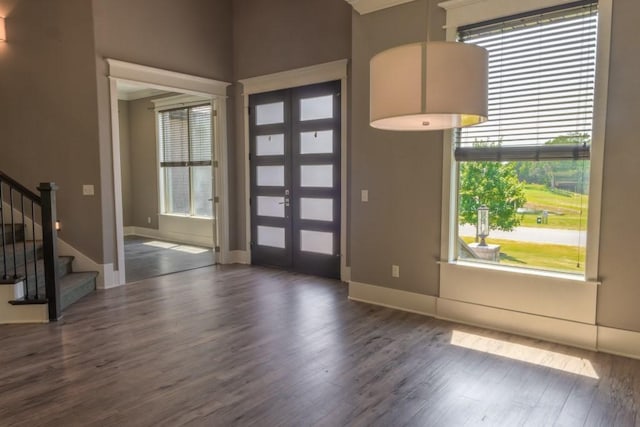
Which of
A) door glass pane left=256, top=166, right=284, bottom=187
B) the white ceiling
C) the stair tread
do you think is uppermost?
Answer: the white ceiling

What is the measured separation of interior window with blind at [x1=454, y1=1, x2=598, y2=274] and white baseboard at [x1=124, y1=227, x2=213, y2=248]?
17.8ft

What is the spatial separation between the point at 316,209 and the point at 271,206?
833mm

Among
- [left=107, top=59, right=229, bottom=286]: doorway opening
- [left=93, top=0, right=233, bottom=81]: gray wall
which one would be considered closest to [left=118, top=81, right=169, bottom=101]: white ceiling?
[left=107, top=59, right=229, bottom=286]: doorway opening

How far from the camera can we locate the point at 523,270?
144 inches

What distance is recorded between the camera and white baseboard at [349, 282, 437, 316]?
4137 mm

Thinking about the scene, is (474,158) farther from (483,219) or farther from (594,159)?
(594,159)

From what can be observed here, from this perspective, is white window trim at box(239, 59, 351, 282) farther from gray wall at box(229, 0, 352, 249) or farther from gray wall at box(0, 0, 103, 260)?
gray wall at box(0, 0, 103, 260)

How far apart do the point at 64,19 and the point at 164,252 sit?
3.84 metres

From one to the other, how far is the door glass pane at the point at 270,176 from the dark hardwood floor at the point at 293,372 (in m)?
2.18

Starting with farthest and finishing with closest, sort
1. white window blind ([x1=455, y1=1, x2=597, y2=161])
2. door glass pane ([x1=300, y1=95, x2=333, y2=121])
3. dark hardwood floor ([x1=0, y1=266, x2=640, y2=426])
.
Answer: door glass pane ([x1=300, y1=95, x2=333, y2=121]) < white window blind ([x1=455, y1=1, x2=597, y2=161]) < dark hardwood floor ([x1=0, y1=266, x2=640, y2=426])

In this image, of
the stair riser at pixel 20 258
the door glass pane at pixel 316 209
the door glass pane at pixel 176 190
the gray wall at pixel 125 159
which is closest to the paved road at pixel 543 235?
the door glass pane at pixel 316 209

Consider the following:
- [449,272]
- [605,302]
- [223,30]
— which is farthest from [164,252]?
[605,302]

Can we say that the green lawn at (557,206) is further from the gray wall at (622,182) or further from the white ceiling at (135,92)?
the white ceiling at (135,92)

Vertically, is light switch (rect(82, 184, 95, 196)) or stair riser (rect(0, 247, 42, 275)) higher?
light switch (rect(82, 184, 95, 196))
